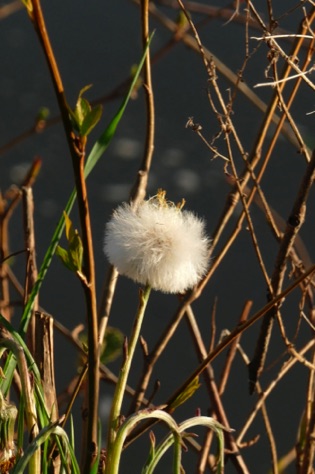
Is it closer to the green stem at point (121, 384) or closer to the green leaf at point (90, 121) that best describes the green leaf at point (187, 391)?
the green stem at point (121, 384)

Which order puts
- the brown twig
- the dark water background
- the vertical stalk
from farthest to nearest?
the dark water background < the brown twig < the vertical stalk

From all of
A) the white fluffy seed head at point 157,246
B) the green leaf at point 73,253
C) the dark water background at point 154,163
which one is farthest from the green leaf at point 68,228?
the dark water background at point 154,163

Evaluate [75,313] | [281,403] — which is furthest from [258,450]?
[75,313]

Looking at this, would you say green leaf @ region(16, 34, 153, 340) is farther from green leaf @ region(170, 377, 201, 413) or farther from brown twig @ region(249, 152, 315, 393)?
brown twig @ region(249, 152, 315, 393)

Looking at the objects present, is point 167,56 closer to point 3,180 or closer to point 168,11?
→ point 168,11

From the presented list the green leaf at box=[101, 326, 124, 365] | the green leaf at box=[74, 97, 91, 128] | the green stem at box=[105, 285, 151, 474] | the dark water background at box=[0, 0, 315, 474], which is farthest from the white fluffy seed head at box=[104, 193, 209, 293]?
the dark water background at box=[0, 0, 315, 474]

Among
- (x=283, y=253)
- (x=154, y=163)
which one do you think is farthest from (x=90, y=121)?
(x=154, y=163)
